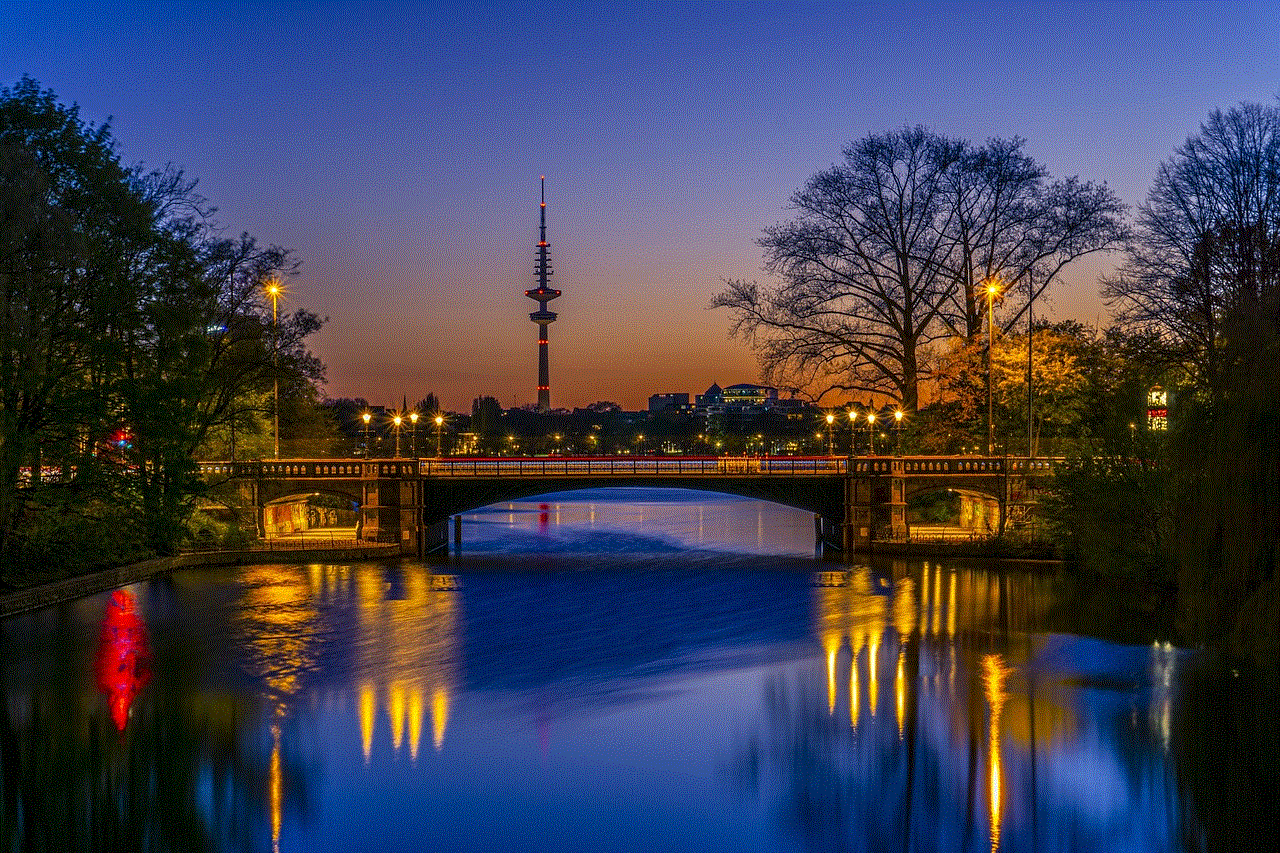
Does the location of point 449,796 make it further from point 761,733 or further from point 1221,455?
point 1221,455

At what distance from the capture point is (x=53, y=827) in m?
18.5

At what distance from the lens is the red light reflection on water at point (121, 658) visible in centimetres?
2658

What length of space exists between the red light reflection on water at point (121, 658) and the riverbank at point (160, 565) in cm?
161

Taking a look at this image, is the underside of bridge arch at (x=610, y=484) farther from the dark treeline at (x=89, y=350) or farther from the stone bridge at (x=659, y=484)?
the dark treeline at (x=89, y=350)

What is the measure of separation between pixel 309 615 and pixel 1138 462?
28386 millimetres

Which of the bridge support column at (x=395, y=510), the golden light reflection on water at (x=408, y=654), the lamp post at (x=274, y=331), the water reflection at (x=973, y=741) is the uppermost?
the lamp post at (x=274, y=331)

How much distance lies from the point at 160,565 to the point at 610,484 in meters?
20.5

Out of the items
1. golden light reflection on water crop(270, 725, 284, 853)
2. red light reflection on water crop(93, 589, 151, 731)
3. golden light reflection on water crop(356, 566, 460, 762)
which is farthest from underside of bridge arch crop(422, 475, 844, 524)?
golden light reflection on water crop(270, 725, 284, 853)

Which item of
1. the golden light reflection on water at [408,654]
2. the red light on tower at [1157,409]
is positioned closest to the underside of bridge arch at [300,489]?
the golden light reflection on water at [408,654]

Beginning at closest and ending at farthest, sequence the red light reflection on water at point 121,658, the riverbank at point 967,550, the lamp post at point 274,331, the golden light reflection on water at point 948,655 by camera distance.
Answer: the golden light reflection on water at point 948,655 < the red light reflection on water at point 121,658 < the riverbank at point 967,550 < the lamp post at point 274,331

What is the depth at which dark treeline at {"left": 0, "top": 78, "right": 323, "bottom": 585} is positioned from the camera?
3206cm

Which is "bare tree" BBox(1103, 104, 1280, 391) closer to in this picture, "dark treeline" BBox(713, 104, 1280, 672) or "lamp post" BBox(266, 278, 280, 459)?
"dark treeline" BBox(713, 104, 1280, 672)

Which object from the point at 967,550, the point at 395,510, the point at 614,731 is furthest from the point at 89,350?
the point at 967,550

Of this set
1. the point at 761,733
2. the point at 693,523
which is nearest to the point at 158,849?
the point at 761,733
